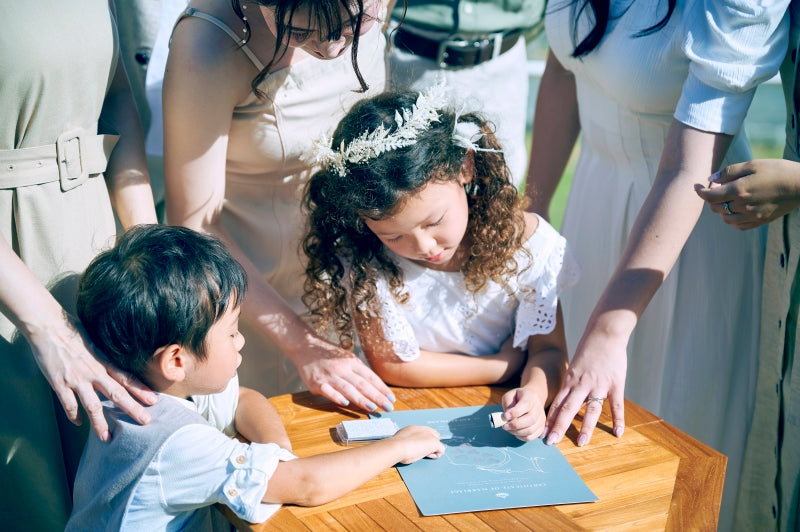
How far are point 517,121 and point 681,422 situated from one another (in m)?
1.70

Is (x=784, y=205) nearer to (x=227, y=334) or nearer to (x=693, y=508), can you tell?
(x=693, y=508)

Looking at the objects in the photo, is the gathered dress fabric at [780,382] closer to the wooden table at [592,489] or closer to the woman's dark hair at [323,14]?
the wooden table at [592,489]

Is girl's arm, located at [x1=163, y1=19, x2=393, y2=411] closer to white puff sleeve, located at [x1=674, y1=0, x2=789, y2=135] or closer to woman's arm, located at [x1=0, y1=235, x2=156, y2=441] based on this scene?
woman's arm, located at [x1=0, y1=235, x2=156, y2=441]

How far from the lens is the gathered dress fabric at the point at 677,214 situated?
2.04 meters

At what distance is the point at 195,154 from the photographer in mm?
2123

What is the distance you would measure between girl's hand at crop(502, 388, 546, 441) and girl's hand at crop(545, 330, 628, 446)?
39mm

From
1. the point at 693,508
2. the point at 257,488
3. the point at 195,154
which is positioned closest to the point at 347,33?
the point at 195,154

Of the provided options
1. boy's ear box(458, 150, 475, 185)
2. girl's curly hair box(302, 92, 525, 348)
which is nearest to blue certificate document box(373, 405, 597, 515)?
girl's curly hair box(302, 92, 525, 348)

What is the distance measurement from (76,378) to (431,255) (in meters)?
0.94

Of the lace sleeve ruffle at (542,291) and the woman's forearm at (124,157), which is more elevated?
the woman's forearm at (124,157)

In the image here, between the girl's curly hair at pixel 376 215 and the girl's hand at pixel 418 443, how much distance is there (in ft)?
1.56

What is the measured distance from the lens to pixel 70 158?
1.89 m

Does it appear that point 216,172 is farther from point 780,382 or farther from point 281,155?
point 780,382

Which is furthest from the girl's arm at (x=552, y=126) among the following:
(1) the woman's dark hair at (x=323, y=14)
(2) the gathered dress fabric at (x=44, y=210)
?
(2) the gathered dress fabric at (x=44, y=210)
